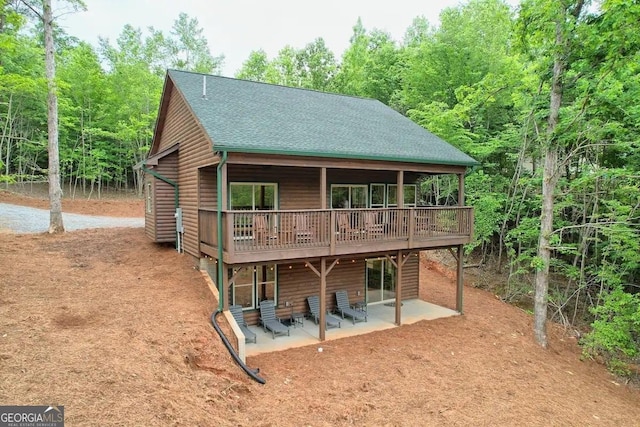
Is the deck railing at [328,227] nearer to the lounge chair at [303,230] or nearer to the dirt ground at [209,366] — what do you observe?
the lounge chair at [303,230]

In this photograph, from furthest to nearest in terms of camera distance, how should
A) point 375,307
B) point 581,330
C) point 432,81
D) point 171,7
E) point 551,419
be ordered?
1. point 171,7
2. point 432,81
3. point 581,330
4. point 375,307
5. point 551,419

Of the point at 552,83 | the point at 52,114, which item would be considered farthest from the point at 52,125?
the point at 552,83

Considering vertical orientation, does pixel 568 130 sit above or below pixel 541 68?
below

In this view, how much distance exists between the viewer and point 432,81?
21.5 metres

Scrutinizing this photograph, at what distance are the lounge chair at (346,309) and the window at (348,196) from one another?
2839 millimetres

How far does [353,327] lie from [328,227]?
10.7ft

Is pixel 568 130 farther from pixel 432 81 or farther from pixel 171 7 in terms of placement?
pixel 171 7

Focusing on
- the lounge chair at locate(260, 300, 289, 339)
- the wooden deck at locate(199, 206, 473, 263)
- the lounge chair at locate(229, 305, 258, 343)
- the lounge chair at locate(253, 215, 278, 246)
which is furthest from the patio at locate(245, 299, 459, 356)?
the lounge chair at locate(253, 215, 278, 246)

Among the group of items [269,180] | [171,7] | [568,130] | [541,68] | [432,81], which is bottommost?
[269,180]

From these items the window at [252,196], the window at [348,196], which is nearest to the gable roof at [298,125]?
the window at [252,196]

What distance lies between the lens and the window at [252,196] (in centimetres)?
986

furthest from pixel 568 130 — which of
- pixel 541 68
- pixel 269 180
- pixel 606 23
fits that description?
pixel 269 180

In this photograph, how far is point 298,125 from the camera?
33.5 feet

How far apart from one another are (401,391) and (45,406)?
573 centimetres
